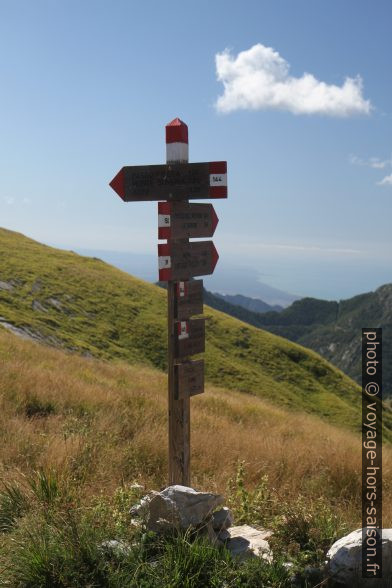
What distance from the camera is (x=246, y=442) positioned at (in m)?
9.02

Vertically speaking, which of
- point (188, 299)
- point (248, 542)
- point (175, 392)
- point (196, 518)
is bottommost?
point (248, 542)

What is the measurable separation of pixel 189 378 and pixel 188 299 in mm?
915

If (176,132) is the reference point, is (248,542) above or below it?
below

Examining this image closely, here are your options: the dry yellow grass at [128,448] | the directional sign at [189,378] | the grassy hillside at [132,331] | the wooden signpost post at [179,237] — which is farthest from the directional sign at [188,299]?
the grassy hillside at [132,331]

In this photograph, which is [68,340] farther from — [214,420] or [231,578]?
[231,578]

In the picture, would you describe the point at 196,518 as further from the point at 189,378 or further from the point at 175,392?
the point at 189,378

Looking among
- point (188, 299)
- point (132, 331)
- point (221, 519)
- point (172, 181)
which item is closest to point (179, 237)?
point (172, 181)

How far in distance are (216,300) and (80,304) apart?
13421cm

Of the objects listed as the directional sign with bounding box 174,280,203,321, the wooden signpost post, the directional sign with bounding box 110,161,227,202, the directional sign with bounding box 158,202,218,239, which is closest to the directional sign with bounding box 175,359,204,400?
the wooden signpost post

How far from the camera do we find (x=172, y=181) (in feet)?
19.3

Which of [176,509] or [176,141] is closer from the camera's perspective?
[176,509]

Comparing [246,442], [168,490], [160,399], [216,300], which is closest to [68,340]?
[160,399]

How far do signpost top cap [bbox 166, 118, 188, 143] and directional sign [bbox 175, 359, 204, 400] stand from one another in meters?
2.53

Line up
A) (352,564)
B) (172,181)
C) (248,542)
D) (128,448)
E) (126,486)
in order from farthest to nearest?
(128,448), (126,486), (172,181), (248,542), (352,564)
